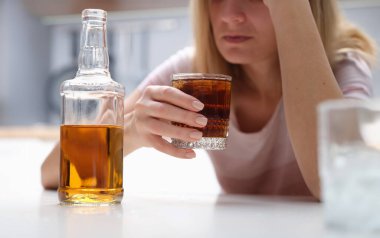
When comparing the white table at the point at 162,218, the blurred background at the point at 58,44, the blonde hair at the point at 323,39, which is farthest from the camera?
the blurred background at the point at 58,44

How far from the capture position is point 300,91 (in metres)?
0.97

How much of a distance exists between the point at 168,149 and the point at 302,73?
0.29 m

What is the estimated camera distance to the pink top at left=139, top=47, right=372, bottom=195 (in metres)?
1.39

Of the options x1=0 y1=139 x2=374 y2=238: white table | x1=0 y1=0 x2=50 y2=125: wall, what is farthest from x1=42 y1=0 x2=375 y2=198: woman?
x1=0 y1=0 x2=50 y2=125: wall

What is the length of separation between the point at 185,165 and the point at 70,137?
5.53ft

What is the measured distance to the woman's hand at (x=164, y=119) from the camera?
863mm

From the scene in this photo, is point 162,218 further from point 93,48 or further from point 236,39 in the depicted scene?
point 236,39

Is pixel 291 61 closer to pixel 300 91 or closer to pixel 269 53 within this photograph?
pixel 300 91

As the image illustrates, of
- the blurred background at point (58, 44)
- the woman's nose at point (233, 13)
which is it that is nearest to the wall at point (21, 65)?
the blurred background at point (58, 44)

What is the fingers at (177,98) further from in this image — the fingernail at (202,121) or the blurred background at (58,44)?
the blurred background at (58,44)

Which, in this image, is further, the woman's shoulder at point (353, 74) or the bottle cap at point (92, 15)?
the woman's shoulder at point (353, 74)

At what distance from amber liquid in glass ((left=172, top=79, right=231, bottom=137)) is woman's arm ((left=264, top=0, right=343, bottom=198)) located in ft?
0.52

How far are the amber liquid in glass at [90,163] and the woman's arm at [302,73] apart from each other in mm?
344

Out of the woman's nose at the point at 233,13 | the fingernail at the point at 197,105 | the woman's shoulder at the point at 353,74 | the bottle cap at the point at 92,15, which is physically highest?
the woman's nose at the point at 233,13
